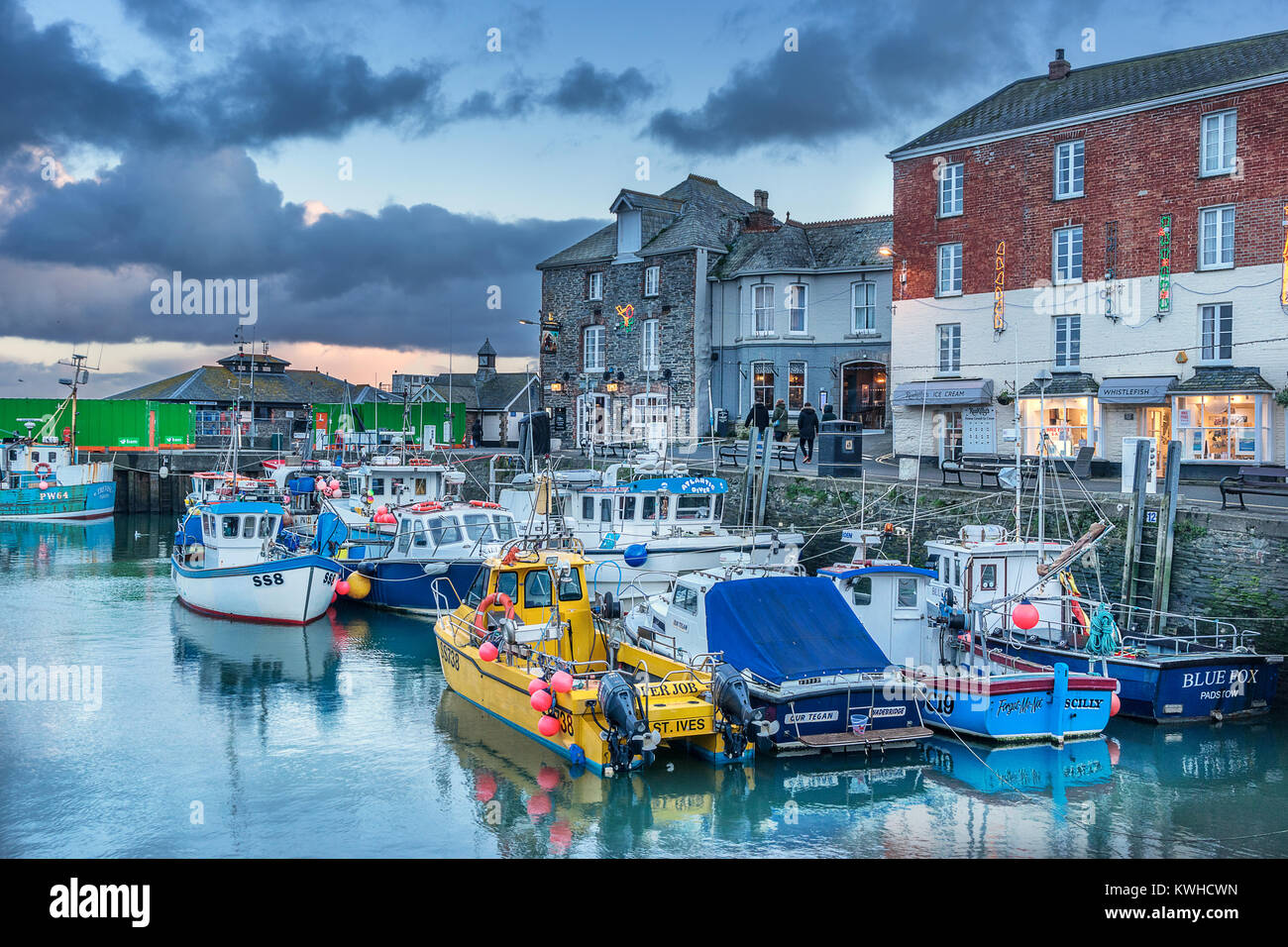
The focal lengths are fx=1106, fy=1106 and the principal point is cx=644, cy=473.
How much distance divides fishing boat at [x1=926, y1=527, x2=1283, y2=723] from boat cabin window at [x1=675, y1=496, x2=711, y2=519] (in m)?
6.71

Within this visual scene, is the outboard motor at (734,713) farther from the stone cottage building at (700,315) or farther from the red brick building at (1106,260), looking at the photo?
the stone cottage building at (700,315)

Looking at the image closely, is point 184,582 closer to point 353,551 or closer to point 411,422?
point 353,551

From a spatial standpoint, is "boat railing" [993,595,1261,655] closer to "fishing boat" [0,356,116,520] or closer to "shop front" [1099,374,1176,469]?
"shop front" [1099,374,1176,469]

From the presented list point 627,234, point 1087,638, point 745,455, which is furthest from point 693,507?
point 627,234

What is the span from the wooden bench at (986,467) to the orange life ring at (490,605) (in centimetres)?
1135

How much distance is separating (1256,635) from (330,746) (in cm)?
1325

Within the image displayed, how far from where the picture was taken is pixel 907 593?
51.8 feet

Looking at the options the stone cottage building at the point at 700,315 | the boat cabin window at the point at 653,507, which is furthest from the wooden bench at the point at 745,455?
the boat cabin window at the point at 653,507

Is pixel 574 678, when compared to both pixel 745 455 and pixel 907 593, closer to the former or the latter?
pixel 907 593

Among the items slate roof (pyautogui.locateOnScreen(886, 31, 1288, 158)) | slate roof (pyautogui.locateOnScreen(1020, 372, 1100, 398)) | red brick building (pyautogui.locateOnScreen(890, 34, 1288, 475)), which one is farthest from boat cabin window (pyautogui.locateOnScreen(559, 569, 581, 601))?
slate roof (pyautogui.locateOnScreen(886, 31, 1288, 158))

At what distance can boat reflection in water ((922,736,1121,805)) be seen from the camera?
12742 millimetres
